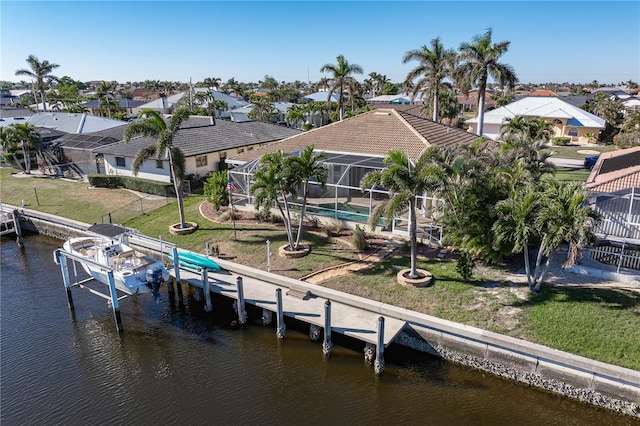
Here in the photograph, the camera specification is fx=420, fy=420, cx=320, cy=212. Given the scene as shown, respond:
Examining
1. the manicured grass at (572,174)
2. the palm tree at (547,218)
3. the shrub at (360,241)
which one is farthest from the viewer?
the manicured grass at (572,174)

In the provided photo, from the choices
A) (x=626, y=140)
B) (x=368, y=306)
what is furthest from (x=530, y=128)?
(x=368, y=306)

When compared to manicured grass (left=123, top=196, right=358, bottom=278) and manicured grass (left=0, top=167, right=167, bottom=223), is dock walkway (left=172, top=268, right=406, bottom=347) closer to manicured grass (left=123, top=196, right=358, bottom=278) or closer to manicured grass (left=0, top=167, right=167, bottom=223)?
manicured grass (left=123, top=196, right=358, bottom=278)

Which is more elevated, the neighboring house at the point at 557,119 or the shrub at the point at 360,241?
the neighboring house at the point at 557,119

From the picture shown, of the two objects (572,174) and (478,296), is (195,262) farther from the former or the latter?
(572,174)

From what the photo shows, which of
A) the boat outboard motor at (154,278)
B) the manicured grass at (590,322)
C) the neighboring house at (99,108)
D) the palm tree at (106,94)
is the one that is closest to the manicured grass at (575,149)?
the manicured grass at (590,322)

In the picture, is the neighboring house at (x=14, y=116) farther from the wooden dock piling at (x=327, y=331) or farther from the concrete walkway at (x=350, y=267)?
the wooden dock piling at (x=327, y=331)

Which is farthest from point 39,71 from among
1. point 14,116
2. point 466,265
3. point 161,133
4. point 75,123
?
point 466,265
